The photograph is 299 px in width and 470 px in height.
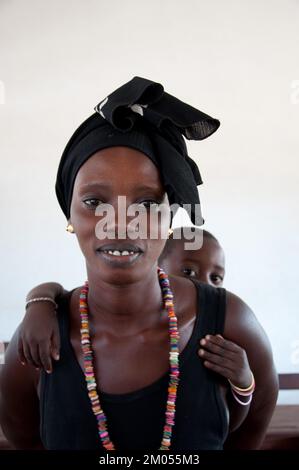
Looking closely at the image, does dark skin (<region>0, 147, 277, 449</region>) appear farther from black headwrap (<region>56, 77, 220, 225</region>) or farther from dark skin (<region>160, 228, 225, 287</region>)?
dark skin (<region>160, 228, 225, 287</region>)

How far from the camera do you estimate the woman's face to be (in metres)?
0.65

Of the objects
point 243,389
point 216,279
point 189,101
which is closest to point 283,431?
point 216,279

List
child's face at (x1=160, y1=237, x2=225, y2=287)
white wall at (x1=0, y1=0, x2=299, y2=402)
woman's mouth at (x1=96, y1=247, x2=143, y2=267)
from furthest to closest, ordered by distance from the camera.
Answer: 1. white wall at (x1=0, y1=0, x2=299, y2=402)
2. child's face at (x1=160, y1=237, x2=225, y2=287)
3. woman's mouth at (x1=96, y1=247, x2=143, y2=267)

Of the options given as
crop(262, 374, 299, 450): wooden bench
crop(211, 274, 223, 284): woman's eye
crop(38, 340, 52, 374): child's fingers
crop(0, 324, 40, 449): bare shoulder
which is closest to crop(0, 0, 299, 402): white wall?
crop(262, 374, 299, 450): wooden bench

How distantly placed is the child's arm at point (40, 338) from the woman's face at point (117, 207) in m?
0.12

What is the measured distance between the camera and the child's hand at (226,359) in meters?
0.69

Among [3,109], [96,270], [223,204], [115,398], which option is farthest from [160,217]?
[3,109]

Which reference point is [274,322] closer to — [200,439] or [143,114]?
[200,439]

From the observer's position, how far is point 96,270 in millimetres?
671

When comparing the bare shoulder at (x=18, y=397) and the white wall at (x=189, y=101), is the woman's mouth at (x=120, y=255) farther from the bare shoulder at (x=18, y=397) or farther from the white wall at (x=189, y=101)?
the white wall at (x=189, y=101)

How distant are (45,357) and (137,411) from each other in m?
0.15

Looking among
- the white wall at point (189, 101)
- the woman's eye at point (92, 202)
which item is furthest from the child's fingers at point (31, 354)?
the white wall at point (189, 101)

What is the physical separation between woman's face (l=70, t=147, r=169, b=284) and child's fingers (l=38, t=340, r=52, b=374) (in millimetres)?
135

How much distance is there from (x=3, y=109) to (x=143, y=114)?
5.15 ft
